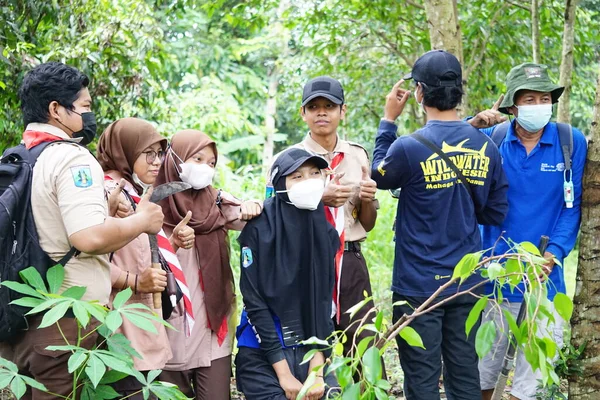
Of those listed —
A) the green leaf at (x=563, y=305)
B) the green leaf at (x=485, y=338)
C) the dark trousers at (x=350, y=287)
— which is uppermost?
the green leaf at (x=563, y=305)

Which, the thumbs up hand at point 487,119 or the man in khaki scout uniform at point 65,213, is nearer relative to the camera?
the man in khaki scout uniform at point 65,213

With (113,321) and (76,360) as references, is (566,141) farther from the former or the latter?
(76,360)

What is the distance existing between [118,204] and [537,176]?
2249 millimetres

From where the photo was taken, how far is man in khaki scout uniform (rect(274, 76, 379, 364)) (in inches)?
169

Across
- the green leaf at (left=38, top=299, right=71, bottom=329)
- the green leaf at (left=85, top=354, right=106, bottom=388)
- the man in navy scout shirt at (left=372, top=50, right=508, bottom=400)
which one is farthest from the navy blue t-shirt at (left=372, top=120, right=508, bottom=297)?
the green leaf at (left=38, top=299, right=71, bottom=329)

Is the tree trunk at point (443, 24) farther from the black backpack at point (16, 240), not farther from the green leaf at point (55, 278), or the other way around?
the green leaf at point (55, 278)

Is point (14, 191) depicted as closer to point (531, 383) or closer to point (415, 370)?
point (415, 370)

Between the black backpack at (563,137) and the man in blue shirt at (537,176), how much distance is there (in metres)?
0.03

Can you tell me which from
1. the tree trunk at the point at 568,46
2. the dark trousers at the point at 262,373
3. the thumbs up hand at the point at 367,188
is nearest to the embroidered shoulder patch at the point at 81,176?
the dark trousers at the point at 262,373

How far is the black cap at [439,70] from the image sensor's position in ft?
12.6

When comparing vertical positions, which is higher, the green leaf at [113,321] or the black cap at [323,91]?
the black cap at [323,91]

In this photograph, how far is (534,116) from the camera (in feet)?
13.4

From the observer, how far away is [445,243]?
386cm

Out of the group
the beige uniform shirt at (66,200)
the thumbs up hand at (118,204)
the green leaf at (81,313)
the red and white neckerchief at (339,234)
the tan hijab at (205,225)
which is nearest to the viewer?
the green leaf at (81,313)
